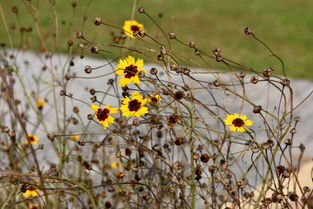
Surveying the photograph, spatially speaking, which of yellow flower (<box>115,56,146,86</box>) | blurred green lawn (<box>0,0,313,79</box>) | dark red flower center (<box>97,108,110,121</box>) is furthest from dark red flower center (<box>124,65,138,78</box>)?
blurred green lawn (<box>0,0,313,79</box>)

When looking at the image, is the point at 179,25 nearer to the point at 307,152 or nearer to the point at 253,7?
the point at 253,7

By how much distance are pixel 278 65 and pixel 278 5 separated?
7.12 feet

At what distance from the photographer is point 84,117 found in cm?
423

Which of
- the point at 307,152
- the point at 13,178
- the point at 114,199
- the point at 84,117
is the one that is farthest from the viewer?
the point at 84,117

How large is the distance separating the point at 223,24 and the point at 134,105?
495 cm

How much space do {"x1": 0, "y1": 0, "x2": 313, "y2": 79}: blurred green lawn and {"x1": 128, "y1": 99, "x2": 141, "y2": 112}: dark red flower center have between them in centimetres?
347

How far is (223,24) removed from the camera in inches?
265

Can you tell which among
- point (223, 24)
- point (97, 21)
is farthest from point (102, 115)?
point (223, 24)

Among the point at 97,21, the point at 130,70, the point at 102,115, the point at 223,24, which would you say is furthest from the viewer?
the point at 223,24

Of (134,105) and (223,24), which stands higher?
(223,24)

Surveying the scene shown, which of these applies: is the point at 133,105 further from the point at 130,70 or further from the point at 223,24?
the point at 223,24

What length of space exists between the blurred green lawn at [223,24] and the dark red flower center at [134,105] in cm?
347

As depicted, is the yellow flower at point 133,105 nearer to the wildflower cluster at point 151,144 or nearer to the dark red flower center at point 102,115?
the wildflower cluster at point 151,144

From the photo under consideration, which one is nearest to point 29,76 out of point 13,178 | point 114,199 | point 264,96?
point 264,96
